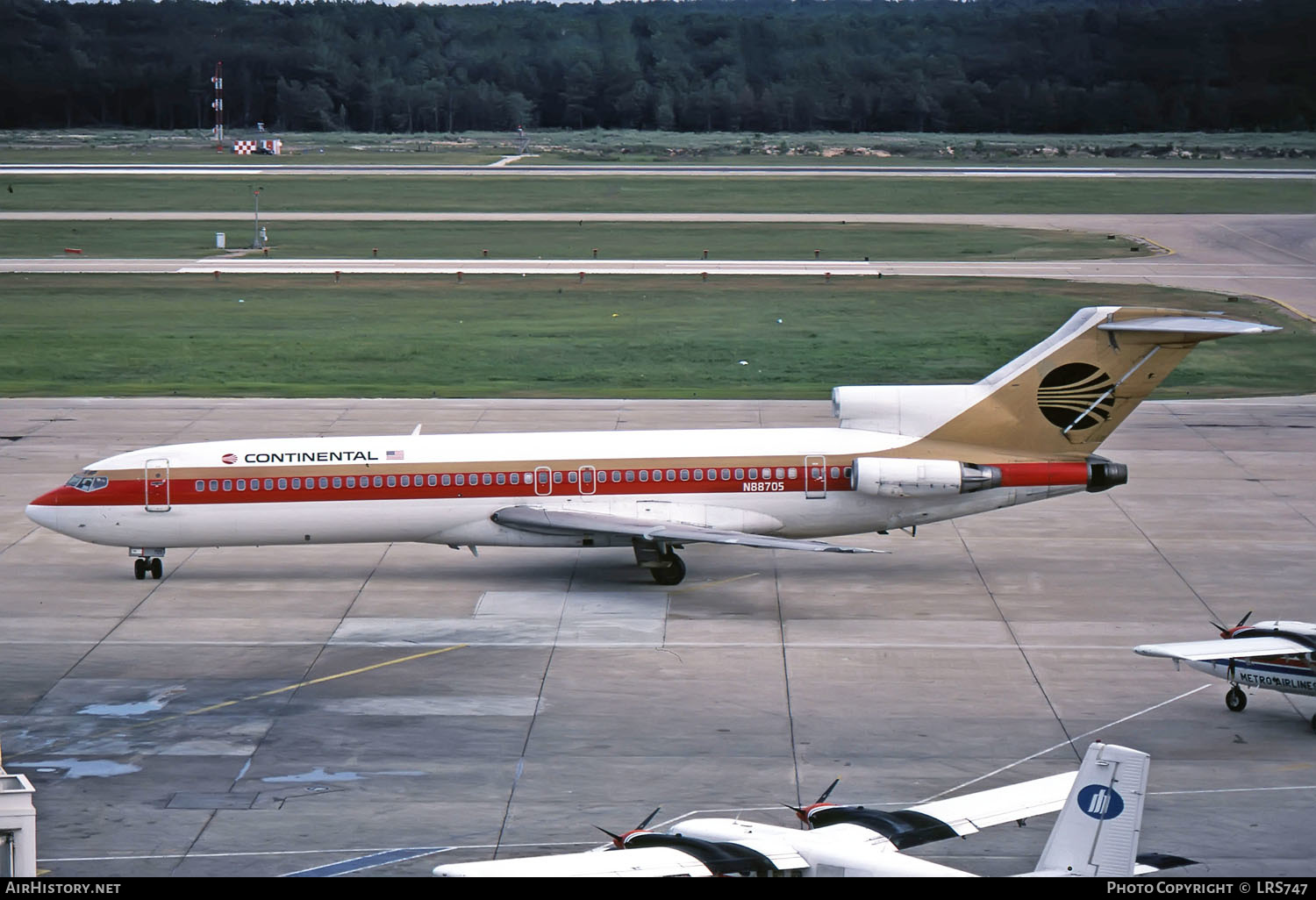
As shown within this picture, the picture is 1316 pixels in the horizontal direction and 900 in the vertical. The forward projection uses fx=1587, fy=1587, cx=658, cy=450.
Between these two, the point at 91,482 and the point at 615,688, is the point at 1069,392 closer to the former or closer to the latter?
the point at 615,688

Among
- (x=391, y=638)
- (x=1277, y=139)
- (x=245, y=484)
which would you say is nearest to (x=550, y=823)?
(x=391, y=638)

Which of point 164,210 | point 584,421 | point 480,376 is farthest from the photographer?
point 164,210

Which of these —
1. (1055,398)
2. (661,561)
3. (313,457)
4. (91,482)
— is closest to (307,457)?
(313,457)

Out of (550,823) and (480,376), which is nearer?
(550,823)

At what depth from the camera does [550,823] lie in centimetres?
2148

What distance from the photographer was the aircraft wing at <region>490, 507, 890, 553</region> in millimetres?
32188

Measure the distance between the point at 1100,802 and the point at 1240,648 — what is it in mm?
10708

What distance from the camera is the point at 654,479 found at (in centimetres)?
3350

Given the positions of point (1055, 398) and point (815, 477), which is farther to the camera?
point (1055, 398)

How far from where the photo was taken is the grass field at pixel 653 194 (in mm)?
121938

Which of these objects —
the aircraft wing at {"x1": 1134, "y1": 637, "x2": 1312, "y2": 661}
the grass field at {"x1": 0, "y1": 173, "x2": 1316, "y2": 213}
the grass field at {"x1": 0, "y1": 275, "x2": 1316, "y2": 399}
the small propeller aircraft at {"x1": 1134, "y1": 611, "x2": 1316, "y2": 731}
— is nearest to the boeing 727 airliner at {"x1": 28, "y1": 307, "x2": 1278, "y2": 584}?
the small propeller aircraft at {"x1": 1134, "y1": 611, "x2": 1316, "y2": 731}

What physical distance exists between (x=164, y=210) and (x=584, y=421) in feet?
259

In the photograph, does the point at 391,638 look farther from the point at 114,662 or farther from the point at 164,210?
the point at 164,210

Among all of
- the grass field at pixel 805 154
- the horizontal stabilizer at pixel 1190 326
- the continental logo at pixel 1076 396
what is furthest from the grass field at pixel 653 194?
the horizontal stabilizer at pixel 1190 326
